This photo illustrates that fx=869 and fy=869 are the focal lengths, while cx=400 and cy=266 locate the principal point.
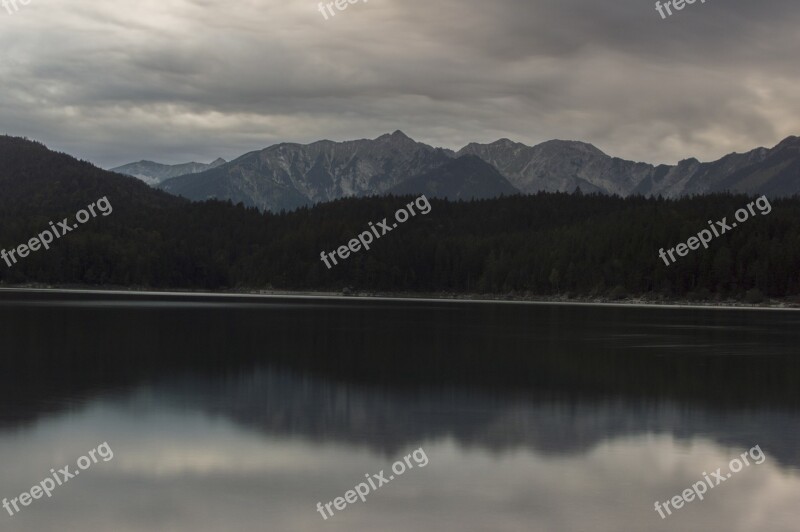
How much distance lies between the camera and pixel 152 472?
1975 centimetres

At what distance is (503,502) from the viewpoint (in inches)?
697

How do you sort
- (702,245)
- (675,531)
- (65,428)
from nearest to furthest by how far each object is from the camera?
(675,531) < (65,428) < (702,245)

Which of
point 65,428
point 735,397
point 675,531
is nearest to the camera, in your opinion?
point 675,531

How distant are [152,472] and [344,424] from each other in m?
7.74

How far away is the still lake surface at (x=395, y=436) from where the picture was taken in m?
16.9

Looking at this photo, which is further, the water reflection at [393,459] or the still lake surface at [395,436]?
the still lake surface at [395,436]

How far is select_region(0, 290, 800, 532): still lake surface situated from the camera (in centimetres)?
1694

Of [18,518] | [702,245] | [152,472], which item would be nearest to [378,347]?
[152,472]

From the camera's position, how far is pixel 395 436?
2458 centimetres

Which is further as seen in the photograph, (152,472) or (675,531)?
(152,472)

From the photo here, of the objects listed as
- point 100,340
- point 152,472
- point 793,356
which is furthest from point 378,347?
point 152,472

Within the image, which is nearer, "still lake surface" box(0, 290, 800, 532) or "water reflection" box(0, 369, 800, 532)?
"water reflection" box(0, 369, 800, 532)

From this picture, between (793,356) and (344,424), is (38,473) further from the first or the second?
(793,356)

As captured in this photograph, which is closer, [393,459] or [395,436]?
[393,459]
